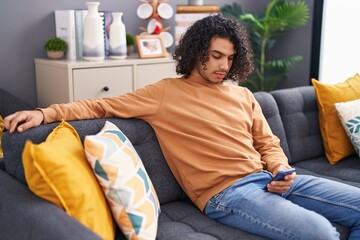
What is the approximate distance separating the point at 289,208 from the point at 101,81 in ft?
4.89

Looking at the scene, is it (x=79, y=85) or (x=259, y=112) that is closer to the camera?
(x=259, y=112)

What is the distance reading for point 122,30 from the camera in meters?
2.85

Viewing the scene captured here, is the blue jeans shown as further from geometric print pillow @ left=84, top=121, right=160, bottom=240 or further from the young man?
geometric print pillow @ left=84, top=121, right=160, bottom=240

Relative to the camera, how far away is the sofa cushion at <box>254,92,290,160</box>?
7.68 feet

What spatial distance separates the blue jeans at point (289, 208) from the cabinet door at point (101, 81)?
1213 millimetres

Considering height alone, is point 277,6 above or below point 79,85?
above

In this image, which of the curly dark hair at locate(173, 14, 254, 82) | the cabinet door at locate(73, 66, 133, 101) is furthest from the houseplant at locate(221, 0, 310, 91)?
the curly dark hair at locate(173, 14, 254, 82)

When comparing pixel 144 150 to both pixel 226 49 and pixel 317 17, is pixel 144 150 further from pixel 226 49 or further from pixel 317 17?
pixel 317 17

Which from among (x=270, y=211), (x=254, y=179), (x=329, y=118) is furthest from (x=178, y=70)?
(x=329, y=118)

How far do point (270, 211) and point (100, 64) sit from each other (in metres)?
1.48

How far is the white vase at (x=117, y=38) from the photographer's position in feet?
9.29

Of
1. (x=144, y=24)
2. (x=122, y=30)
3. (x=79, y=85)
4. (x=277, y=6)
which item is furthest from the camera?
(x=277, y=6)

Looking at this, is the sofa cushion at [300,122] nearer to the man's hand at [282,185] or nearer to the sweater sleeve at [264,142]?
the sweater sleeve at [264,142]

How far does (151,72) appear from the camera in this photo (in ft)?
9.60
